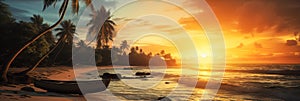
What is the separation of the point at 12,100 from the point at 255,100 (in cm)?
1669

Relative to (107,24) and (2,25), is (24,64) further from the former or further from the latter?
(107,24)

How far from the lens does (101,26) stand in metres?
50.6

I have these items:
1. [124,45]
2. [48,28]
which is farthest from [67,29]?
[124,45]

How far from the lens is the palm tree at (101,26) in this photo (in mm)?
50737

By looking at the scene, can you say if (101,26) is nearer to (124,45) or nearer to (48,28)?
(48,28)

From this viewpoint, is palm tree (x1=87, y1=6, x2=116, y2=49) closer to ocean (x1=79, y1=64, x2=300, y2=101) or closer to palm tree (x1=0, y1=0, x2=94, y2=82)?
ocean (x1=79, y1=64, x2=300, y2=101)

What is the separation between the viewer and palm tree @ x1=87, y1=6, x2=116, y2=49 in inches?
1998

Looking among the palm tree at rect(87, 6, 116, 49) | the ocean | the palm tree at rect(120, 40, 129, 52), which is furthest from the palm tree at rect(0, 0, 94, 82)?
the palm tree at rect(120, 40, 129, 52)

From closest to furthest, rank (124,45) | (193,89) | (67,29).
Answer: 1. (193,89)
2. (67,29)
3. (124,45)

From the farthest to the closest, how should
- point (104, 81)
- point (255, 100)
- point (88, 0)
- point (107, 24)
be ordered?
point (107, 24) < point (88, 0) < point (255, 100) < point (104, 81)

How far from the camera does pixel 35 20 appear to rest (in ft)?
146

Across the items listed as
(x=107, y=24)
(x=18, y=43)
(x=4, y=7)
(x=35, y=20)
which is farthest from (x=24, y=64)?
(x=107, y=24)

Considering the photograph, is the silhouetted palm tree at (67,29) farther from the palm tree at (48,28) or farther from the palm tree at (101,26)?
the palm tree at (48,28)

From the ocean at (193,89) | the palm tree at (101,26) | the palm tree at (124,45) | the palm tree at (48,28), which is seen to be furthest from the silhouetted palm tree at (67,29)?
the palm tree at (124,45)
